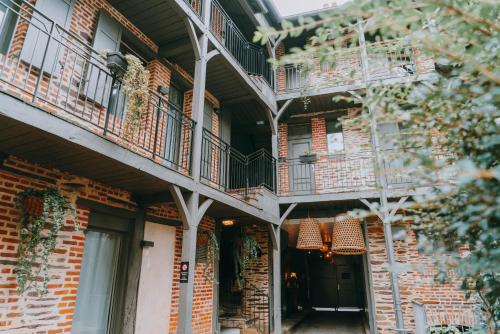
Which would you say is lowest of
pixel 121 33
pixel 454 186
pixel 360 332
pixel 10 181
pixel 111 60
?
pixel 360 332

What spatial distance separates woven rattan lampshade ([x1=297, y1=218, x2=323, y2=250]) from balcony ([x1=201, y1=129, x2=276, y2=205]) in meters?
1.26

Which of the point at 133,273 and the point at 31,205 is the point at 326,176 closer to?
the point at 133,273

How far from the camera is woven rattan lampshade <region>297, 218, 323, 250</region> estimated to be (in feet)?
27.2

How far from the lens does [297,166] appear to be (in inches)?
400

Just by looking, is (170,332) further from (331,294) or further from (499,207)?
(331,294)

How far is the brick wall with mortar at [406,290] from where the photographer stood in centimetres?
787

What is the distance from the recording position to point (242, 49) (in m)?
9.62

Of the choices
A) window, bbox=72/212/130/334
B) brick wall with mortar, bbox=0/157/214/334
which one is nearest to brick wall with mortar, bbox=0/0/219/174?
brick wall with mortar, bbox=0/157/214/334

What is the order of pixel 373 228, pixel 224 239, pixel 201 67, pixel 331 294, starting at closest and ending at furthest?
pixel 201 67, pixel 373 228, pixel 224 239, pixel 331 294

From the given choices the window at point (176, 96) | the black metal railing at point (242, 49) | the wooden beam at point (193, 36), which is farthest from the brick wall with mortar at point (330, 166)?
the wooden beam at point (193, 36)

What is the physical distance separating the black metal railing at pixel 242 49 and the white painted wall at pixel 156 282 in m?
4.91

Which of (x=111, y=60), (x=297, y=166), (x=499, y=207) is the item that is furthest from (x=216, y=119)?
(x=499, y=207)

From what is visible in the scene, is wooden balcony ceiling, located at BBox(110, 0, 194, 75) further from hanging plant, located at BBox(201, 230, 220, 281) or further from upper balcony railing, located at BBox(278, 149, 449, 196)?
upper balcony railing, located at BBox(278, 149, 449, 196)

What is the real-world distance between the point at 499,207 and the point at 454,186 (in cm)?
39
